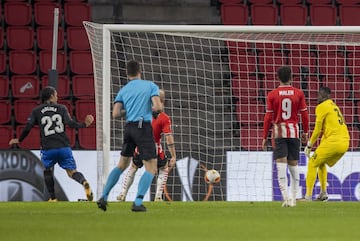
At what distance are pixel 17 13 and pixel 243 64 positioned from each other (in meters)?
4.99

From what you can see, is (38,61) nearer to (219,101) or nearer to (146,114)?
(219,101)

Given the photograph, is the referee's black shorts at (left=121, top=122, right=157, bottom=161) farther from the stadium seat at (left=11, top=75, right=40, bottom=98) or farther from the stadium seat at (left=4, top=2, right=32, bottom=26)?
the stadium seat at (left=4, top=2, right=32, bottom=26)

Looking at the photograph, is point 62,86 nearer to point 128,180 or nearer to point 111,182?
point 128,180

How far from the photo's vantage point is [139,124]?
1238 cm

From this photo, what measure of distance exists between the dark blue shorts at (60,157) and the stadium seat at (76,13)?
6333 millimetres

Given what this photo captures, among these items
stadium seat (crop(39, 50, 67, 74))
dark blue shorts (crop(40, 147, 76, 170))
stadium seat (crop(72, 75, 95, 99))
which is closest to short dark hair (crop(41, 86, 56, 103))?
dark blue shorts (crop(40, 147, 76, 170))

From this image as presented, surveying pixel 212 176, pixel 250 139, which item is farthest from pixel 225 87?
pixel 212 176

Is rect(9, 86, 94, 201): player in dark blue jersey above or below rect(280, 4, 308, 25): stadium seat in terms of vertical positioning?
below

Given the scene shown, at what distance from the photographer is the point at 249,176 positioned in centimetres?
1781

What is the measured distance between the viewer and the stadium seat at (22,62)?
21.1 meters

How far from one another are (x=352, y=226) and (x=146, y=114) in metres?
Answer: 3.01

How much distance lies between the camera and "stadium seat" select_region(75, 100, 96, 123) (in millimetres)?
20203

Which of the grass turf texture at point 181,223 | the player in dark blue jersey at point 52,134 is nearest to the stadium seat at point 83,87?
the player in dark blue jersey at point 52,134

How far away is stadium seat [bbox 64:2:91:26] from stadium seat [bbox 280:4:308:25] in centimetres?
395
